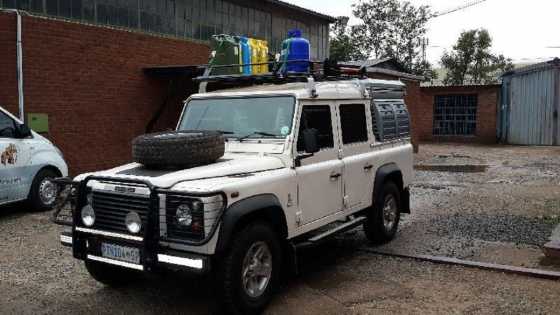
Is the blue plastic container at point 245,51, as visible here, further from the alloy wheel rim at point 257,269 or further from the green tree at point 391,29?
the green tree at point 391,29

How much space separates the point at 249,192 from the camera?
4383 mm

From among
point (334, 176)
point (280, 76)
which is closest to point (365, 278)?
point (334, 176)

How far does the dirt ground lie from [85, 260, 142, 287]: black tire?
0.35 feet

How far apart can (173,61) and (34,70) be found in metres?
3.97

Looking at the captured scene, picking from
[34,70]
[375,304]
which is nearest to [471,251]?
[375,304]

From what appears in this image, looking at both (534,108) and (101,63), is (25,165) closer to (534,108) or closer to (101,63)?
(101,63)

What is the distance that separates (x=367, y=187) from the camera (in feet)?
21.0

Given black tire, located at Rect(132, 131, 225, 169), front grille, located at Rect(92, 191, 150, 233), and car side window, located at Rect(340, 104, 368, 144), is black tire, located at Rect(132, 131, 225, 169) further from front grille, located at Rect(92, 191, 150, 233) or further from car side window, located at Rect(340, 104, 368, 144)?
car side window, located at Rect(340, 104, 368, 144)

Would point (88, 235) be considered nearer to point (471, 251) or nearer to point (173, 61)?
point (471, 251)

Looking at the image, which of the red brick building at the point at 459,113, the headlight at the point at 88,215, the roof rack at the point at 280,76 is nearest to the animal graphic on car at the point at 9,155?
the roof rack at the point at 280,76

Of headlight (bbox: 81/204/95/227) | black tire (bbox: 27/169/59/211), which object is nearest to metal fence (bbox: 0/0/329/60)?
black tire (bbox: 27/169/59/211)

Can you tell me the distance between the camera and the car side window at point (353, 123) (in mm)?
6035

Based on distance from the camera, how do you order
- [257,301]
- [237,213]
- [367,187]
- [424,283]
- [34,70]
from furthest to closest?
[34,70] → [367,187] → [424,283] → [257,301] → [237,213]

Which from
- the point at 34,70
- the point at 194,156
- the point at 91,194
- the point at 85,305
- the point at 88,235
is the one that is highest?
the point at 34,70
